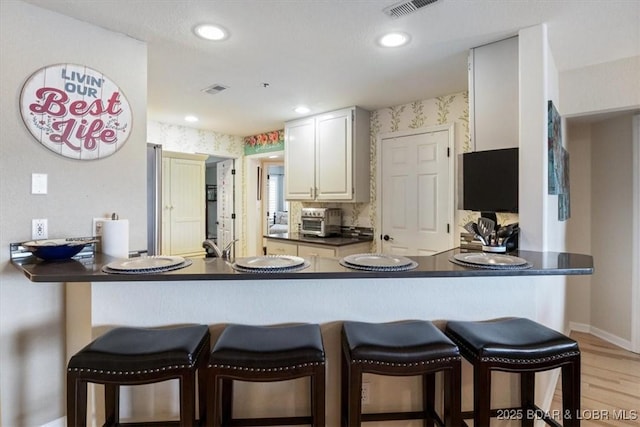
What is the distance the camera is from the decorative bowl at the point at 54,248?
63.0 inches

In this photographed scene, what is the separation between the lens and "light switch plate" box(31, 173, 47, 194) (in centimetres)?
176

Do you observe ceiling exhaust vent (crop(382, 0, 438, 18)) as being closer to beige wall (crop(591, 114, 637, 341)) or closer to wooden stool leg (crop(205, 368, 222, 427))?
wooden stool leg (crop(205, 368, 222, 427))

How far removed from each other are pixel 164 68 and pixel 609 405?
389cm

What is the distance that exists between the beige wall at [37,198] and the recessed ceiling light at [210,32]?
1.64 ft

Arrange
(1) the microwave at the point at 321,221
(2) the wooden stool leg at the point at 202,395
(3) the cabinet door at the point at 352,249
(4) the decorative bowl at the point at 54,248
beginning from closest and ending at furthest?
(2) the wooden stool leg at the point at 202,395
(4) the decorative bowl at the point at 54,248
(3) the cabinet door at the point at 352,249
(1) the microwave at the point at 321,221

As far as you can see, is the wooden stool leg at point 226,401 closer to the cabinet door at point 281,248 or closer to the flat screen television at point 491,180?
the flat screen television at point 491,180

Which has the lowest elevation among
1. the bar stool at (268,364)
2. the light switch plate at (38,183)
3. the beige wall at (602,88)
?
the bar stool at (268,364)

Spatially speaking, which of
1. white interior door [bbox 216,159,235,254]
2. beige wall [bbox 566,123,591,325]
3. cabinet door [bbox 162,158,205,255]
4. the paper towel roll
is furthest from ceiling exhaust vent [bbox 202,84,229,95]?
beige wall [bbox 566,123,591,325]

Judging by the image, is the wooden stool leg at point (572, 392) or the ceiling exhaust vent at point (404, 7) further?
the ceiling exhaust vent at point (404, 7)

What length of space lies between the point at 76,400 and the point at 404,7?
7.50 feet

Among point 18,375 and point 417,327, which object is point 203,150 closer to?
point 18,375

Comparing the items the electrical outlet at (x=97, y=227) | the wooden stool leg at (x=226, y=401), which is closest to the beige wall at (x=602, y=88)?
the wooden stool leg at (x=226, y=401)

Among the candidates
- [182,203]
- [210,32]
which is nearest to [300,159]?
[182,203]

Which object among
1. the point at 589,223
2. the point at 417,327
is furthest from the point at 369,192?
the point at 417,327
